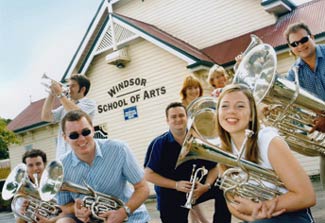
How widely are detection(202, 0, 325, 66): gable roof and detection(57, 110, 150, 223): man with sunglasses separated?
331 inches

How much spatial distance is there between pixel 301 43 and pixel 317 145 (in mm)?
956

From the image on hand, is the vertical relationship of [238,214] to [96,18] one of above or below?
below

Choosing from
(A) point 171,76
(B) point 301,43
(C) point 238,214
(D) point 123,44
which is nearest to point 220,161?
(C) point 238,214

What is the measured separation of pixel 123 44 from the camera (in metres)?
14.0

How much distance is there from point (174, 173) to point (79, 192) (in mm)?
1268

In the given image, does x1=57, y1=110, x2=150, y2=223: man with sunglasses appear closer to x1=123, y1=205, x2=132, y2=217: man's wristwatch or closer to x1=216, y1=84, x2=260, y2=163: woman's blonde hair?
x1=123, y1=205, x2=132, y2=217: man's wristwatch

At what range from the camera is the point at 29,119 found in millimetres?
19047

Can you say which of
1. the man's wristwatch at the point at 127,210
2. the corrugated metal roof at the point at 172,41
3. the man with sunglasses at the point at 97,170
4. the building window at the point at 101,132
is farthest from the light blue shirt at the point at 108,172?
the building window at the point at 101,132

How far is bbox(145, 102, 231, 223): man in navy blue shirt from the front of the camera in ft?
14.1

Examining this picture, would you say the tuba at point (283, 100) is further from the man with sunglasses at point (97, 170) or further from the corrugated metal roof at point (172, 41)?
the corrugated metal roof at point (172, 41)

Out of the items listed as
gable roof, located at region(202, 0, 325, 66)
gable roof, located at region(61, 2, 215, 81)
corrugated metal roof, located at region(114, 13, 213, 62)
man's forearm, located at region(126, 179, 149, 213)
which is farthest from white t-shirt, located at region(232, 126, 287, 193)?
corrugated metal roof, located at region(114, 13, 213, 62)

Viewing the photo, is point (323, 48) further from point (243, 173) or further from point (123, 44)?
point (123, 44)

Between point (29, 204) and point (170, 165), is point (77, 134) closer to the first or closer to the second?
point (29, 204)

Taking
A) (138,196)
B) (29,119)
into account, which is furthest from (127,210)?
(29,119)
